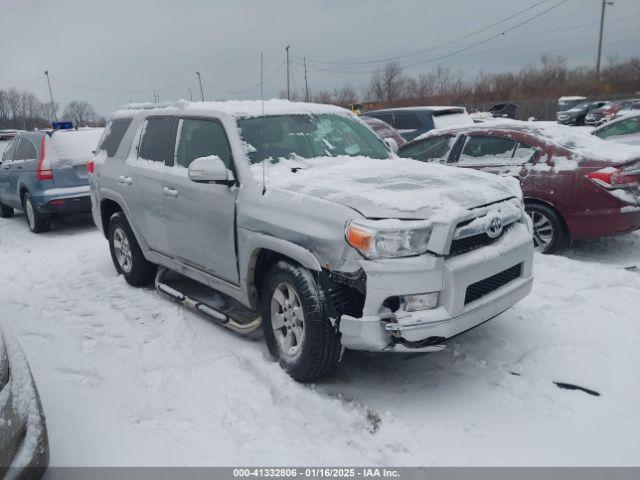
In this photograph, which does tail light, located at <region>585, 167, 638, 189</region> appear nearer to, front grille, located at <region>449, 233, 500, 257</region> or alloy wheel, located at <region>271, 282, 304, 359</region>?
front grille, located at <region>449, 233, 500, 257</region>

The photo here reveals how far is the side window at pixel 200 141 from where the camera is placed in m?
4.42

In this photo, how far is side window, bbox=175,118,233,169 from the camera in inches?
174

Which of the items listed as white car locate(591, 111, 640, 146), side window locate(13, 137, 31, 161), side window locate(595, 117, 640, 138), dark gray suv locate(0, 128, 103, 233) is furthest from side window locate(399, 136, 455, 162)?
side window locate(13, 137, 31, 161)

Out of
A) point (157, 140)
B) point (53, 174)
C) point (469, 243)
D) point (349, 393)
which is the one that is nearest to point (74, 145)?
point (53, 174)

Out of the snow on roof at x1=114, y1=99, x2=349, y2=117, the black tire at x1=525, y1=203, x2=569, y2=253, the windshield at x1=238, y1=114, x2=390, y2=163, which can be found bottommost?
the black tire at x1=525, y1=203, x2=569, y2=253

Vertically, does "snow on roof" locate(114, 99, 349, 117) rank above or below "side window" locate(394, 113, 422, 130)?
above

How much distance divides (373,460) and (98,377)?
7.15ft

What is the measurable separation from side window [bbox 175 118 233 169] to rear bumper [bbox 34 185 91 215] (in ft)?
16.2

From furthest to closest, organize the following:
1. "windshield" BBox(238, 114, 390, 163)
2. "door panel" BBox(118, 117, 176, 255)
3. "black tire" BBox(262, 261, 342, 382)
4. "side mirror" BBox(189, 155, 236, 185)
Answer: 1. "door panel" BBox(118, 117, 176, 255)
2. "windshield" BBox(238, 114, 390, 163)
3. "side mirror" BBox(189, 155, 236, 185)
4. "black tire" BBox(262, 261, 342, 382)

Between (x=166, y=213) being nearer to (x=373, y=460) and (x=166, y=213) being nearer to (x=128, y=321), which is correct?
(x=128, y=321)

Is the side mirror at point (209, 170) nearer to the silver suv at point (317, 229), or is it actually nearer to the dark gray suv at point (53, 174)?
the silver suv at point (317, 229)

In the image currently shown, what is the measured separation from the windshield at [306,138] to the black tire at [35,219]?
247 inches

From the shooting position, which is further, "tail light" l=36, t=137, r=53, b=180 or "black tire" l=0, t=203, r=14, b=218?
"black tire" l=0, t=203, r=14, b=218

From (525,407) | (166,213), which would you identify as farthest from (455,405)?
(166,213)
